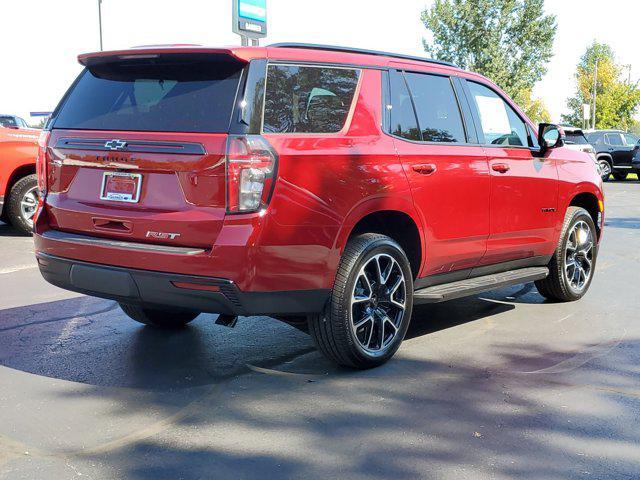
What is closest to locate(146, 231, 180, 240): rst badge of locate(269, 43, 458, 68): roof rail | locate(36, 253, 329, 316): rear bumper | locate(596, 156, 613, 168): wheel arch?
locate(36, 253, 329, 316): rear bumper

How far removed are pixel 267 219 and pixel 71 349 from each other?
1901mm

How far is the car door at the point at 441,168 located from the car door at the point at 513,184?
186mm

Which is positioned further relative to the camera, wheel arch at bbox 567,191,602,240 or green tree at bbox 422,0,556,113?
green tree at bbox 422,0,556,113

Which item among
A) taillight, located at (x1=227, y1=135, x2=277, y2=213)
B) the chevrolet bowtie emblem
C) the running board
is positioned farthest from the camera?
the running board

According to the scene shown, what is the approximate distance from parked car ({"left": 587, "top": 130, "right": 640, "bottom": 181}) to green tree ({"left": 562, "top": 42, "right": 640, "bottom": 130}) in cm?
3838

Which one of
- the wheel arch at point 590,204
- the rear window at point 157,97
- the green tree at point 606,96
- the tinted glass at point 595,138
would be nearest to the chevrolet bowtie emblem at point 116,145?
the rear window at point 157,97

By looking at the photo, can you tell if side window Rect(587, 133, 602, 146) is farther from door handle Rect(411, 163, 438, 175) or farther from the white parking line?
door handle Rect(411, 163, 438, 175)

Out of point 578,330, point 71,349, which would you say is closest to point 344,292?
point 71,349

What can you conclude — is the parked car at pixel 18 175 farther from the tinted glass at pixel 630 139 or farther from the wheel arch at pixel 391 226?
the tinted glass at pixel 630 139

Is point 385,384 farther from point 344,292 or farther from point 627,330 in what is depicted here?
point 627,330

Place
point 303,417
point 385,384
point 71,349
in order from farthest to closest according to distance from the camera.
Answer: point 71,349, point 385,384, point 303,417

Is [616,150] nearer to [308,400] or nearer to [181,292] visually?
[308,400]

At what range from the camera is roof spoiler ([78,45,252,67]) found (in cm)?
396

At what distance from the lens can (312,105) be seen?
4223 mm
